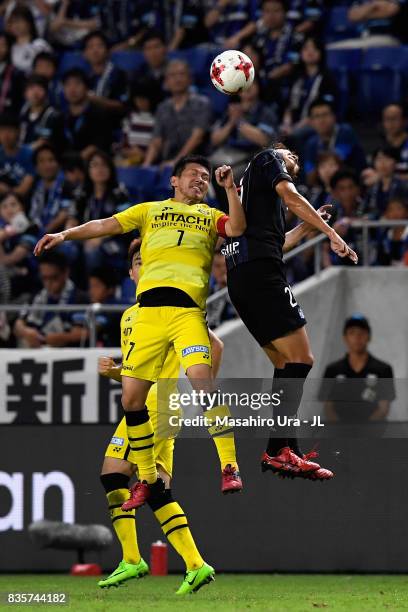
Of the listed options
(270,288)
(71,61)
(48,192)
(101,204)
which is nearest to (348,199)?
(101,204)

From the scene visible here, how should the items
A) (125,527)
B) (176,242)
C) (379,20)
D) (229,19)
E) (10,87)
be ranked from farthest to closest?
(10,87), (229,19), (379,20), (125,527), (176,242)

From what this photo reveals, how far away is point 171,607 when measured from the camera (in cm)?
1004

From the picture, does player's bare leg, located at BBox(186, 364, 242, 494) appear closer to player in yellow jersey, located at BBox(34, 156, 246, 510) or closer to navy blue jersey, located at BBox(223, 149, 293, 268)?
player in yellow jersey, located at BBox(34, 156, 246, 510)

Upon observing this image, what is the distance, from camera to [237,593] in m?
11.3

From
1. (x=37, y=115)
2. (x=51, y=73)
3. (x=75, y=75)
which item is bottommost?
(x=37, y=115)

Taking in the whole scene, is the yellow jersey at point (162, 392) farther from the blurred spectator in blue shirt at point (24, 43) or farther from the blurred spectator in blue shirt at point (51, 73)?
the blurred spectator in blue shirt at point (24, 43)

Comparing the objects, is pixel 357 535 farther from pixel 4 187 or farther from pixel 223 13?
pixel 223 13

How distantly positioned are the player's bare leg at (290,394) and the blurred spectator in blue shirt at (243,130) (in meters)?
5.82

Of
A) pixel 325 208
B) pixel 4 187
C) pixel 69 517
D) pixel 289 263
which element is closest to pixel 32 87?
pixel 4 187

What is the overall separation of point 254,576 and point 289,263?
3455 millimetres

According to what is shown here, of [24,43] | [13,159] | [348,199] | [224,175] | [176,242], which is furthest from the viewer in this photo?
[24,43]

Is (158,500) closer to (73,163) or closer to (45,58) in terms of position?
(73,163)

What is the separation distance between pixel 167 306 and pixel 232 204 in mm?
862

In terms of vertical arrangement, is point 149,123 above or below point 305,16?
below
